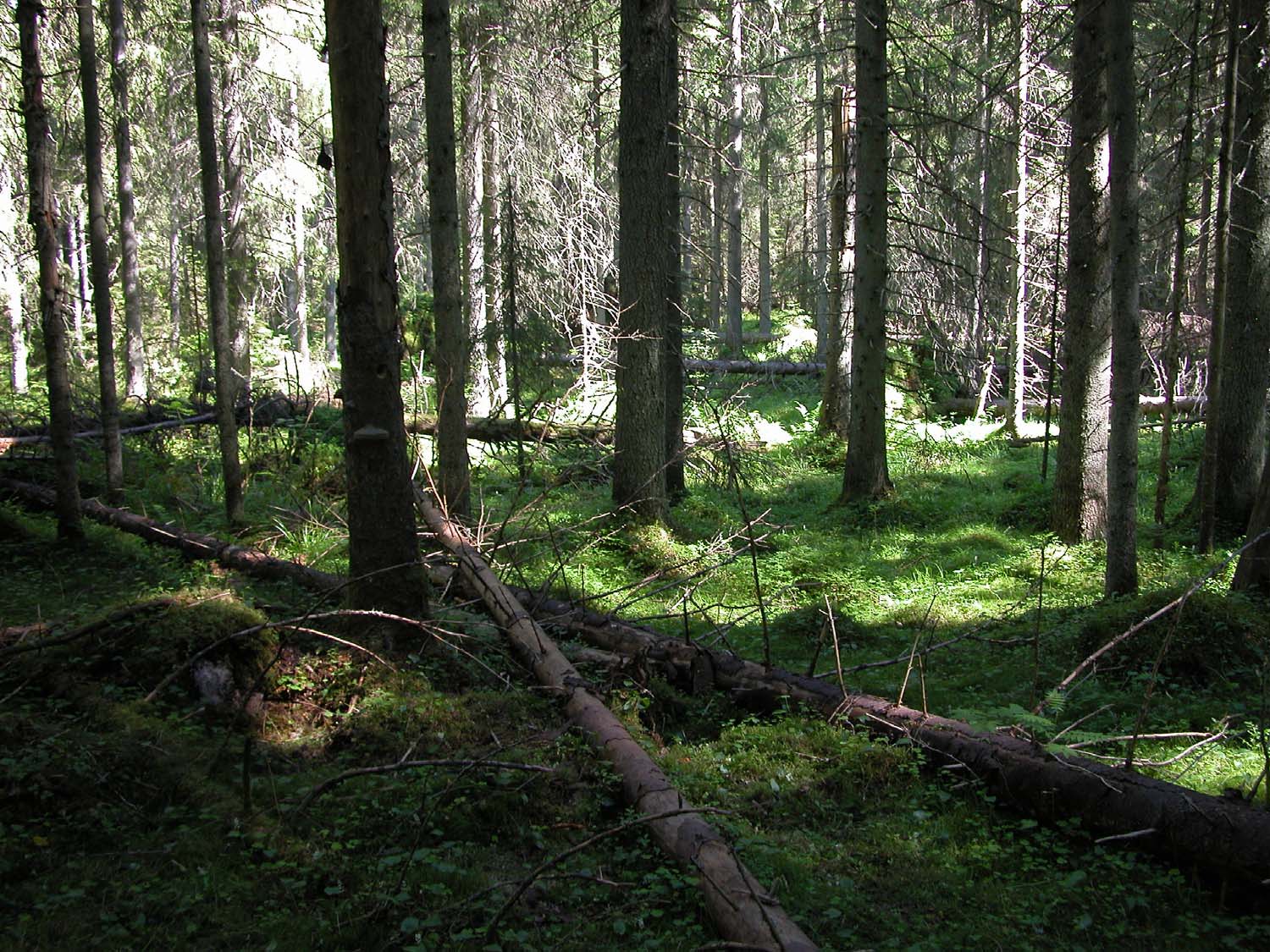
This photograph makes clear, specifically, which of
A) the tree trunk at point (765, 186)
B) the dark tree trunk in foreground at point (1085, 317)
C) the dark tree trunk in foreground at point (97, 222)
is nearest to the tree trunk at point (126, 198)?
the dark tree trunk in foreground at point (97, 222)

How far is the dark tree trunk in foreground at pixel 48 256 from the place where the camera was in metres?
7.73

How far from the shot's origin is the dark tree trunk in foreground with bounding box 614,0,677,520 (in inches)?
385

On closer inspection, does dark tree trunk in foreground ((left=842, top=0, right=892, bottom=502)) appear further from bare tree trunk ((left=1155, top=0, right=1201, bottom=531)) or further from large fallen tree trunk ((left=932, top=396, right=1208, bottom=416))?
large fallen tree trunk ((left=932, top=396, right=1208, bottom=416))

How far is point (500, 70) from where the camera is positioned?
15875 mm

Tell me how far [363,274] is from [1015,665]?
18.9ft

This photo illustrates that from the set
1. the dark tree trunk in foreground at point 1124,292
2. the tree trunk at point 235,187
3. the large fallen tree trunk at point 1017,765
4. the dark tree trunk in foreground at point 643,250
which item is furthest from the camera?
the tree trunk at point 235,187

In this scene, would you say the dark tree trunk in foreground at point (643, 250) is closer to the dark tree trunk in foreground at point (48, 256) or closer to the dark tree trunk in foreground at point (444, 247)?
the dark tree trunk in foreground at point (444, 247)

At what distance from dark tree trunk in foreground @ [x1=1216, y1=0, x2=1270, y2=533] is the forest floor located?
1.94m

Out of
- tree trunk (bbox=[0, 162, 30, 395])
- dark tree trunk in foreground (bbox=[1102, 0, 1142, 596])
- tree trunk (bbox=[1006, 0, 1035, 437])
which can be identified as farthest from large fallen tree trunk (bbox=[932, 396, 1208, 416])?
tree trunk (bbox=[0, 162, 30, 395])

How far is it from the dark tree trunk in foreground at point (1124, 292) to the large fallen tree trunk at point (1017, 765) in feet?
11.8

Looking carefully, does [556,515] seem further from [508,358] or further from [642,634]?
[642,634]

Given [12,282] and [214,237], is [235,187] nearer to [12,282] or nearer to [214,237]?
[214,237]

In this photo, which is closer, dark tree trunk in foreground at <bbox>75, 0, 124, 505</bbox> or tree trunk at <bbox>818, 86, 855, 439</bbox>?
dark tree trunk in foreground at <bbox>75, 0, 124, 505</bbox>

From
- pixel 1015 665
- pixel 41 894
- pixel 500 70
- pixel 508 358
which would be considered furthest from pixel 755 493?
pixel 41 894
